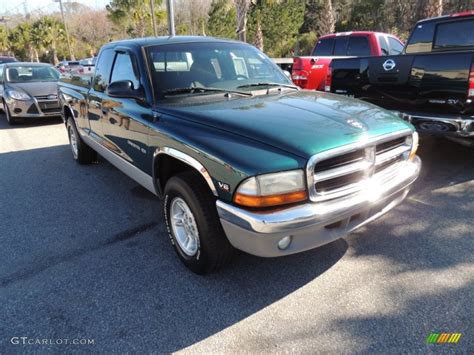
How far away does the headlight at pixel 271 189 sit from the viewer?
228 centimetres

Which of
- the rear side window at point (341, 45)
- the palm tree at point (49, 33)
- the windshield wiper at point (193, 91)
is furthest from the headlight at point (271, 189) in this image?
the palm tree at point (49, 33)

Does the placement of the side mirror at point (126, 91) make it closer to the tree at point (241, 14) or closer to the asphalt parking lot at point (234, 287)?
the asphalt parking lot at point (234, 287)

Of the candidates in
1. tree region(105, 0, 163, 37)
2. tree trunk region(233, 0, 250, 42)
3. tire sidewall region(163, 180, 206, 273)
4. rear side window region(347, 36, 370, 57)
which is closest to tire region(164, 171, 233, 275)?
tire sidewall region(163, 180, 206, 273)

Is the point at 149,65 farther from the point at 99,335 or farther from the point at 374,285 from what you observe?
the point at 374,285

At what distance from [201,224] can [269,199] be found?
582 mm

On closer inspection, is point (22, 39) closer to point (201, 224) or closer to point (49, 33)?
point (49, 33)

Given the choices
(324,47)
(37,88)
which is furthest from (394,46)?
(37,88)

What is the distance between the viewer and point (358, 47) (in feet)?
30.4

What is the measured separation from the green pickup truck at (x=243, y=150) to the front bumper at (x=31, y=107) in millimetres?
6341

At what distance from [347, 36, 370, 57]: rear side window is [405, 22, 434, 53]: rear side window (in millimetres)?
2299

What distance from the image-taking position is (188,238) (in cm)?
304

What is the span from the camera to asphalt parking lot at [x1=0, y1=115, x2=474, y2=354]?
7.68ft

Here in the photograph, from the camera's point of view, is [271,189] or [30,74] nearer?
[271,189]

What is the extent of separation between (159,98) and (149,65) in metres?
0.39
